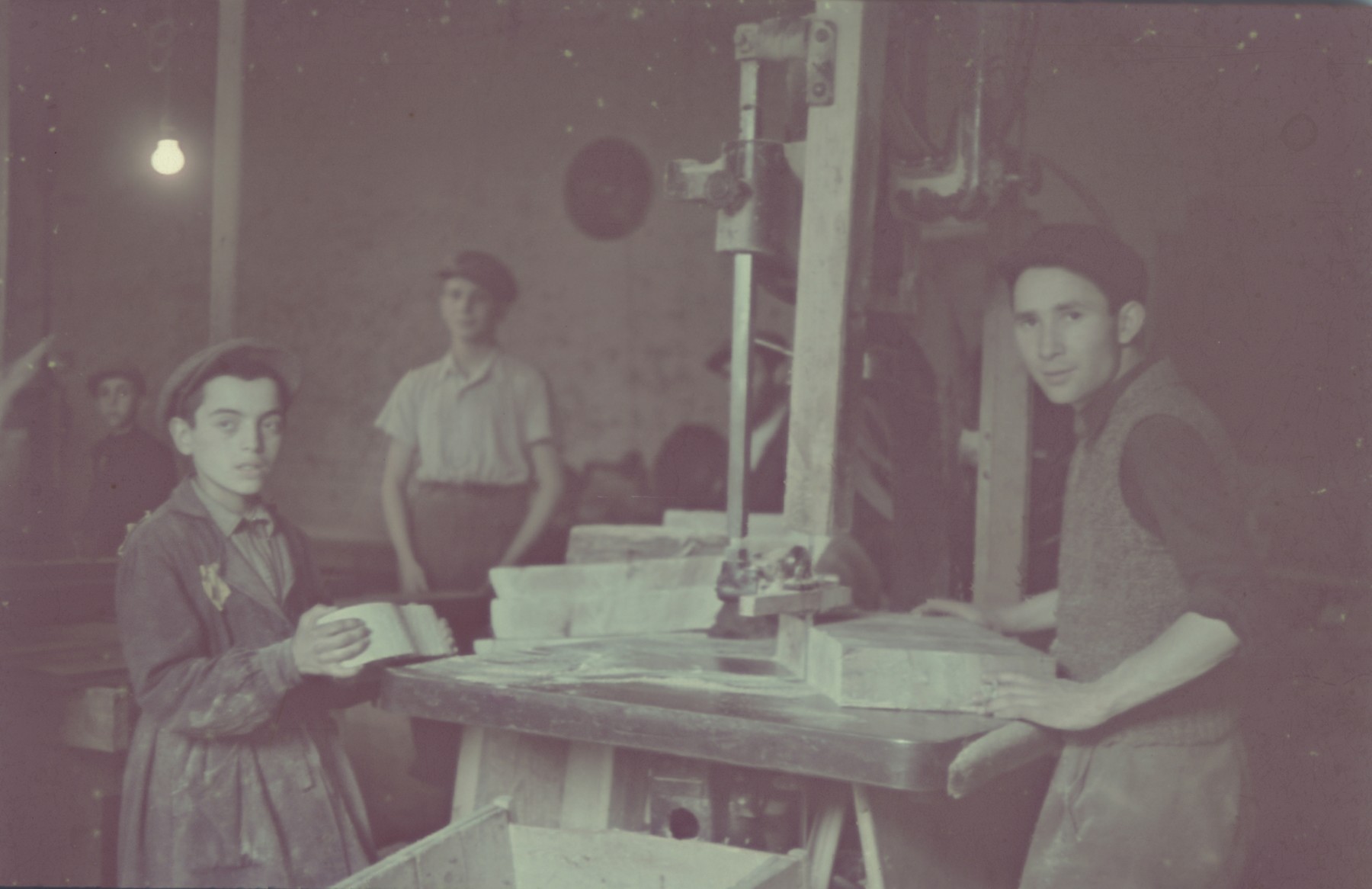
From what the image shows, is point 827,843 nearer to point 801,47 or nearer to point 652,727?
point 652,727

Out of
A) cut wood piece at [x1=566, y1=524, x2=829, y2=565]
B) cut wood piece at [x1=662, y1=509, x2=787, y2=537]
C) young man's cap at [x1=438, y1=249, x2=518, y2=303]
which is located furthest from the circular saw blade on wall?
cut wood piece at [x1=566, y1=524, x2=829, y2=565]

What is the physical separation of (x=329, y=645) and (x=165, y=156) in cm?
115

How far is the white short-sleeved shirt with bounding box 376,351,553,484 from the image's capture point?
401 centimetres

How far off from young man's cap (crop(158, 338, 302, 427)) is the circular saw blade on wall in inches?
189

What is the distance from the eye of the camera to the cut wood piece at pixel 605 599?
97.2 inches

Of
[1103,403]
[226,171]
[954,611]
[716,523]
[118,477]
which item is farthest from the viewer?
[716,523]

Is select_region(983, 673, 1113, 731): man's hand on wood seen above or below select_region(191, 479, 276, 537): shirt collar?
below

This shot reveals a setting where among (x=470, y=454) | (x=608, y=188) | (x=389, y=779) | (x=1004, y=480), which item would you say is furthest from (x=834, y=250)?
(x=608, y=188)

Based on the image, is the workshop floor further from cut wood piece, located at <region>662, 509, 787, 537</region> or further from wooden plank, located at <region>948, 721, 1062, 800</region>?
wooden plank, located at <region>948, 721, 1062, 800</region>

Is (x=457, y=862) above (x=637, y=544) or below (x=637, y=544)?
below

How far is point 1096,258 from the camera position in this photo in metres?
2.10

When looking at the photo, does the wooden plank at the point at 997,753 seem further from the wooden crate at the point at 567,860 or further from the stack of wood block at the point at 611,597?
the stack of wood block at the point at 611,597

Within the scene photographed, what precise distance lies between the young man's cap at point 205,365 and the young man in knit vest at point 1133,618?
1.35 metres

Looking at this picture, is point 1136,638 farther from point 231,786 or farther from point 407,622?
point 231,786
